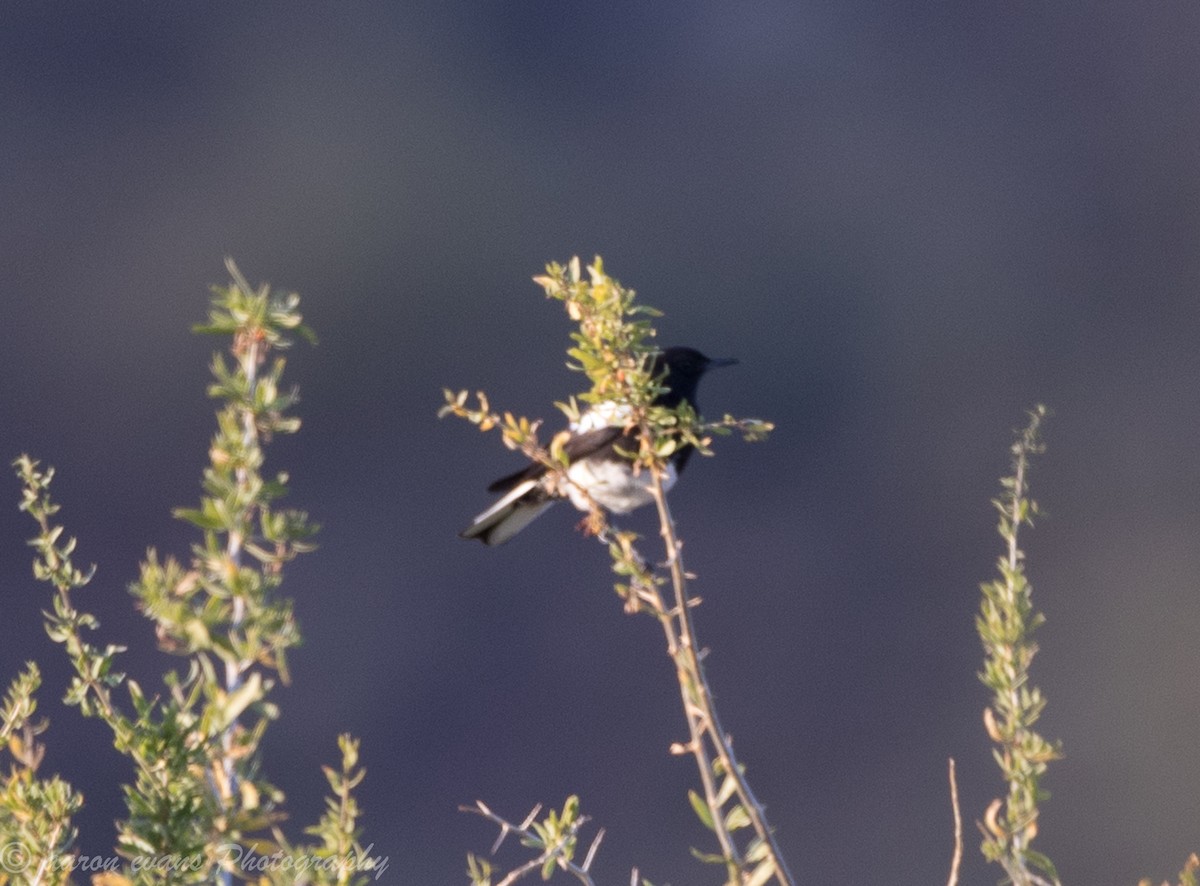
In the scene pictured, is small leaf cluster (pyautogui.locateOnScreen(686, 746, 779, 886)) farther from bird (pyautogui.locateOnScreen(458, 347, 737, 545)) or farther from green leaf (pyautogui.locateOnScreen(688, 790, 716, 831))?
bird (pyautogui.locateOnScreen(458, 347, 737, 545))

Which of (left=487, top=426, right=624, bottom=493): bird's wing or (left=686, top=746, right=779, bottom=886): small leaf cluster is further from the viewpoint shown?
(left=487, top=426, right=624, bottom=493): bird's wing

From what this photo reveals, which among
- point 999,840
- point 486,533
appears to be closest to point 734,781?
point 999,840

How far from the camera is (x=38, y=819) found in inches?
40.8

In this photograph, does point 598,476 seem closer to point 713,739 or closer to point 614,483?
point 614,483

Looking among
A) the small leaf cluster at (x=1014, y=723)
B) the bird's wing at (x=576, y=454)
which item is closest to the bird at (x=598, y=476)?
the bird's wing at (x=576, y=454)

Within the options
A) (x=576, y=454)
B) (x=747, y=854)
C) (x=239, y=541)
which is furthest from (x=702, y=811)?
(x=576, y=454)

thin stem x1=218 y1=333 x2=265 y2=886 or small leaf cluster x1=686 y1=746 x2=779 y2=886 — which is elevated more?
thin stem x1=218 y1=333 x2=265 y2=886
